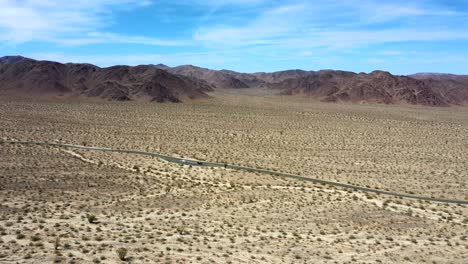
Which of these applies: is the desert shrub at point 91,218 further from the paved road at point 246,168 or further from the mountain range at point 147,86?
the mountain range at point 147,86

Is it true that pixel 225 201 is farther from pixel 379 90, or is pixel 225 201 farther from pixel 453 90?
pixel 453 90

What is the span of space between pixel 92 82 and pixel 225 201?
8184 centimetres

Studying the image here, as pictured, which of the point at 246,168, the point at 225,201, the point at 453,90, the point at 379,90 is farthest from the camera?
the point at 453,90

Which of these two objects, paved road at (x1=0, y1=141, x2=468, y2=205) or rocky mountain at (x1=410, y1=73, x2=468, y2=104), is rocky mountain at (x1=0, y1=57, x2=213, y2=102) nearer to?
paved road at (x1=0, y1=141, x2=468, y2=205)

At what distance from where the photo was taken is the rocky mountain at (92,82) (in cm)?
8419

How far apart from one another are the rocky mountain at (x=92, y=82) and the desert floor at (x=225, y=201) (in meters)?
43.0

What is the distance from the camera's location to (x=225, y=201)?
803 inches

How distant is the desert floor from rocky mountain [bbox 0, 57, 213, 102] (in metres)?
43.0

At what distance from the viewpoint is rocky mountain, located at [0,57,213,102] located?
276 ft

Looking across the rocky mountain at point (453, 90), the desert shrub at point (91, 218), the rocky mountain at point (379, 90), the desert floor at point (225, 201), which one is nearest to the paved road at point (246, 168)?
the desert floor at point (225, 201)

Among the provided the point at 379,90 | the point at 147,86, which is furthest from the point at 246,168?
the point at 379,90

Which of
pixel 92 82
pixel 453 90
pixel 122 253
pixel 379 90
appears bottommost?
pixel 122 253

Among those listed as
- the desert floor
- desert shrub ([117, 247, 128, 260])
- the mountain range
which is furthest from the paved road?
the mountain range

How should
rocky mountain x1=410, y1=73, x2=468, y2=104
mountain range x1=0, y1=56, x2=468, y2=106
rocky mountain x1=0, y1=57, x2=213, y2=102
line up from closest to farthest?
rocky mountain x1=0, y1=57, x2=213, y2=102 → mountain range x1=0, y1=56, x2=468, y2=106 → rocky mountain x1=410, y1=73, x2=468, y2=104
